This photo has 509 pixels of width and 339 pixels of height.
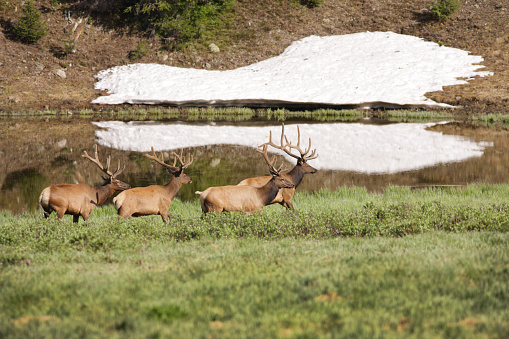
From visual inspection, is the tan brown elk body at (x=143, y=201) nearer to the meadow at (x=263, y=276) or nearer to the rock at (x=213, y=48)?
the meadow at (x=263, y=276)

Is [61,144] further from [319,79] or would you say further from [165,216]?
[319,79]

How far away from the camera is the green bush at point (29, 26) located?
38.1m

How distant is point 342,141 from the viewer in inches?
837

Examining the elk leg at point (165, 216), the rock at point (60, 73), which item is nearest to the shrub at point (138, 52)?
the rock at point (60, 73)

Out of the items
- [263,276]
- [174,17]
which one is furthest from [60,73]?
[263,276]

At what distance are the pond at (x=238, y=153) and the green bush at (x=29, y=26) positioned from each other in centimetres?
1407

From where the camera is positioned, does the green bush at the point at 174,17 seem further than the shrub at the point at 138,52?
Yes

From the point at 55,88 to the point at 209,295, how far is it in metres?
34.7

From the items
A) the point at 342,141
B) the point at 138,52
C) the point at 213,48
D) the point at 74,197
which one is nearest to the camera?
the point at 74,197

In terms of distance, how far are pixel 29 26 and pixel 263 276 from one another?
4016cm

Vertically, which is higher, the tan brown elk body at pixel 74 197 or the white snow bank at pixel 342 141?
the white snow bank at pixel 342 141

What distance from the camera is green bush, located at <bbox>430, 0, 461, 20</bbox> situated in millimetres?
42344

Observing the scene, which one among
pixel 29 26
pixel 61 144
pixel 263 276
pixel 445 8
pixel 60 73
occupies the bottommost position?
pixel 263 276

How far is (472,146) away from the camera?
19625 millimetres
